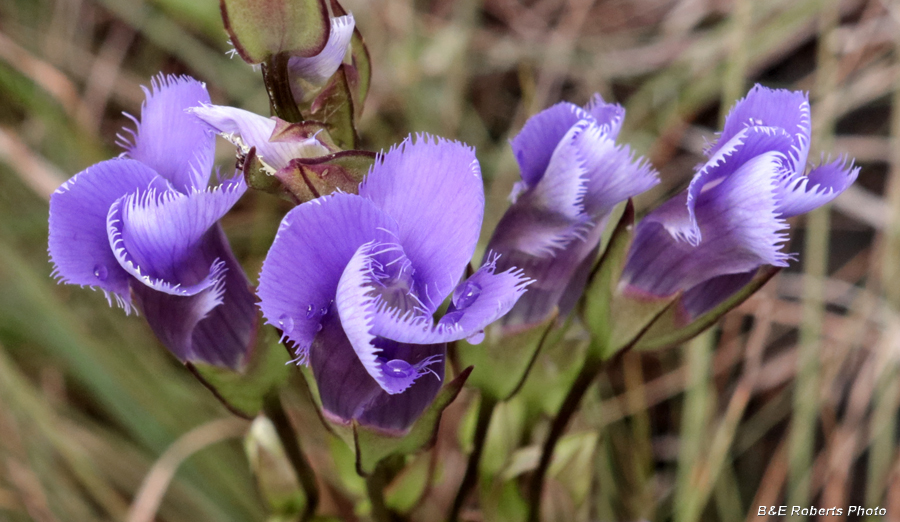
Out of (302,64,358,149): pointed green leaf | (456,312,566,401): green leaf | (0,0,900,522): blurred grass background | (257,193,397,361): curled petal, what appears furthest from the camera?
(0,0,900,522): blurred grass background

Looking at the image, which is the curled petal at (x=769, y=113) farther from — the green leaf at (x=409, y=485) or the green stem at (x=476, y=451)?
the green leaf at (x=409, y=485)

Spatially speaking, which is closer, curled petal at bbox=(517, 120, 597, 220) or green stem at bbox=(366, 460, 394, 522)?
curled petal at bbox=(517, 120, 597, 220)

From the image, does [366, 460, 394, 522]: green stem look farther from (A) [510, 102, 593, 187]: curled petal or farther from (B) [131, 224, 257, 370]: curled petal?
(A) [510, 102, 593, 187]: curled petal

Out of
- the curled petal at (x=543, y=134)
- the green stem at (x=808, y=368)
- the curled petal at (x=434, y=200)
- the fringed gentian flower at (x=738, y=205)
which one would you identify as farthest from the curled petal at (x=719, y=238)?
the green stem at (x=808, y=368)

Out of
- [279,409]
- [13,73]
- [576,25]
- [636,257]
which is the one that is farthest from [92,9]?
[636,257]

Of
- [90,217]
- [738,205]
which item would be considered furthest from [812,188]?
[90,217]

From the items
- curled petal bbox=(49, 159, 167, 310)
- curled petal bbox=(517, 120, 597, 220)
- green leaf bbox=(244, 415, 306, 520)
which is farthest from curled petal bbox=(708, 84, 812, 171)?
green leaf bbox=(244, 415, 306, 520)

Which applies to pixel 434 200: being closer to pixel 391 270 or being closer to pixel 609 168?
pixel 391 270

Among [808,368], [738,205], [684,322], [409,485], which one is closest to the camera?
[738,205]
